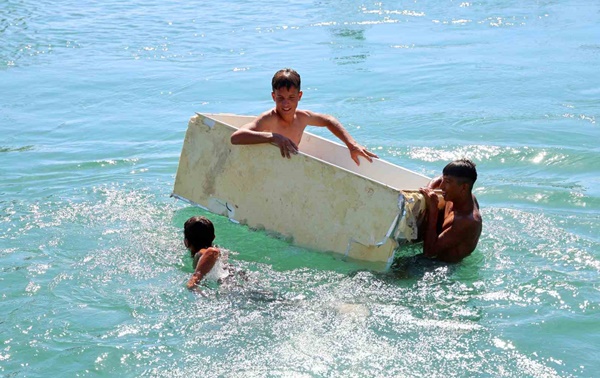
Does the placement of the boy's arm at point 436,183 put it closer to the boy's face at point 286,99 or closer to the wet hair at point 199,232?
the boy's face at point 286,99

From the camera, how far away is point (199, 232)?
237 inches

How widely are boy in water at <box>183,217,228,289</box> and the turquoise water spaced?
0.54 ft

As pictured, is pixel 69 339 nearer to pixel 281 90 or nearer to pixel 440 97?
pixel 281 90

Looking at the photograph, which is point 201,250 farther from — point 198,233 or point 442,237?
point 442,237

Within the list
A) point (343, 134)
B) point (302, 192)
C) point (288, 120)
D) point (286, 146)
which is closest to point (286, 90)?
point (288, 120)

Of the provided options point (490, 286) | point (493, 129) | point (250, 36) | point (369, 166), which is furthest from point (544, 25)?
point (490, 286)

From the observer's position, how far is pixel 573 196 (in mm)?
7535

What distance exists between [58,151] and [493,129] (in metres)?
4.88

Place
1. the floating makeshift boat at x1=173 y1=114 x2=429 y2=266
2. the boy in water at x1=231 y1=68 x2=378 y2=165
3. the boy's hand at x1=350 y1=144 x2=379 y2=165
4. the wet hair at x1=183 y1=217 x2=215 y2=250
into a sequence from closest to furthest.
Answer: the floating makeshift boat at x1=173 y1=114 x2=429 y2=266 < the wet hair at x1=183 y1=217 x2=215 y2=250 < the boy in water at x1=231 y1=68 x2=378 y2=165 < the boy's hand at x1=350 y1=144 x2=379 y2=165

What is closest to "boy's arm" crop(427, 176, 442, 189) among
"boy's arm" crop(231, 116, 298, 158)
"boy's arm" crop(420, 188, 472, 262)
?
"boy's arm" crop(420, 188, 472, 262)

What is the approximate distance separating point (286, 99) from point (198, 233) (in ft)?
4.47

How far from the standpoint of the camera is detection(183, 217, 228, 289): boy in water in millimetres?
5871

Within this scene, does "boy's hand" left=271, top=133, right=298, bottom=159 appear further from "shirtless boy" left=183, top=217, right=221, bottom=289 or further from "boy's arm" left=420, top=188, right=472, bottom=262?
"boy's arm" left=420, top=188, right=472, bottom=262

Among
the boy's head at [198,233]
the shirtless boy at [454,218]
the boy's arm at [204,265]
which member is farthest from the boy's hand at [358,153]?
the boy's arm at [204,265]
